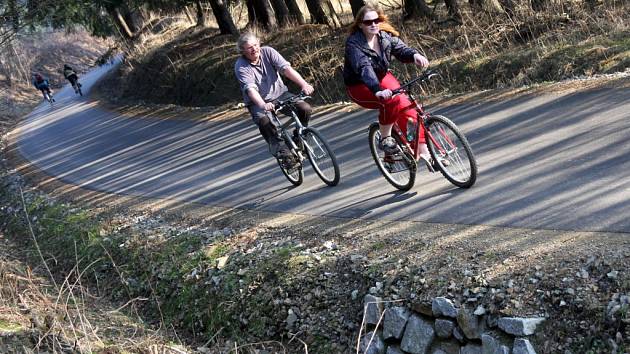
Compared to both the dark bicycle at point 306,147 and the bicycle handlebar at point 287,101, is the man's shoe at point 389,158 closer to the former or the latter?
the dark bicycle at point 306,147

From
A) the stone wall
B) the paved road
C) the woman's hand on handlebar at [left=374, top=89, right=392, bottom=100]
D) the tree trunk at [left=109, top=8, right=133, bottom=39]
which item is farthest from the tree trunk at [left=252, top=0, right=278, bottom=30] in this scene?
the tree trunk at [left=109, top=8, right=133, bottom=39]

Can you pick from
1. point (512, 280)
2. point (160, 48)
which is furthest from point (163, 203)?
point (160, 48)

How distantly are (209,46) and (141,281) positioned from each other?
16.9 m

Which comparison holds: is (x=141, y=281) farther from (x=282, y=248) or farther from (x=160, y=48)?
(x=160, y=48)

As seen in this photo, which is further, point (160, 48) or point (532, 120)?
point (160, 48)

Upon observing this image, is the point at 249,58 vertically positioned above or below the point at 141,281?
above

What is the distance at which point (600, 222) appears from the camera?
5.20 metres

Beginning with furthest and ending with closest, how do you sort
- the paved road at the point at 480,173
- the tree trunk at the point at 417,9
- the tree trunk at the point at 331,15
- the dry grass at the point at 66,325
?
the tree trunk at the point at 331,15
the tree trunk at the point at 417,9
the paved road at the point at 480,173
the dry grass at the point at 66,325

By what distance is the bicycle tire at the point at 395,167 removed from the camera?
275 inches

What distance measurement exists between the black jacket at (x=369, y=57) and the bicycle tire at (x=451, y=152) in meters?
0.70

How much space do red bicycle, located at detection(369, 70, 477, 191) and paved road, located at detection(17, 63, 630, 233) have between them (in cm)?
22

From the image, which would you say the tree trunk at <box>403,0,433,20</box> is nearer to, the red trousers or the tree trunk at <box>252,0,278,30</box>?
the tree trunk at <box>252,0,278,30</box>

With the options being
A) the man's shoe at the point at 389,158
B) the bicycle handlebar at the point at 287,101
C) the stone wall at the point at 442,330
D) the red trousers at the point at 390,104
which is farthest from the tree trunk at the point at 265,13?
the stone wall at the point at 442,330

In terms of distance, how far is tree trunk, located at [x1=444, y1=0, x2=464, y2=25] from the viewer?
50.8 ft
